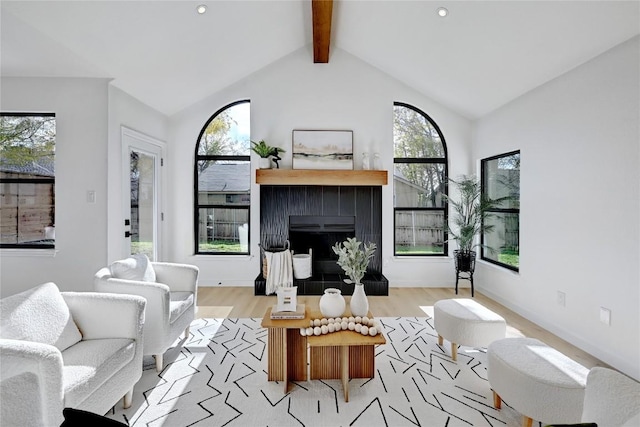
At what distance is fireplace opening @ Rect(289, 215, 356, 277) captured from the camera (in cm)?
449

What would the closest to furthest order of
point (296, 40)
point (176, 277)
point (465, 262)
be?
point (176, 277) → point (465, 262) → point (296, 40)

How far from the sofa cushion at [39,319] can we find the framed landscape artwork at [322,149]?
10.3 feet

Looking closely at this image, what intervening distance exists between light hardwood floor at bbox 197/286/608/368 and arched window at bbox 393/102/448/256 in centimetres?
69

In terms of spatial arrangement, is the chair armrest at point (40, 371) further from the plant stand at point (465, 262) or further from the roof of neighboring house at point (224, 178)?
the plant stand at point (465, 262)

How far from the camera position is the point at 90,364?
1.57 metres

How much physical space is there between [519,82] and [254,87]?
3.32 meters

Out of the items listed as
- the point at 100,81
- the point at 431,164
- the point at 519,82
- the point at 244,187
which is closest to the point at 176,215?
the point at 244,187

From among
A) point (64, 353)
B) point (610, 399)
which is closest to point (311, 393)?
point (64, 353)

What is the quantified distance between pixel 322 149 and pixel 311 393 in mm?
3212

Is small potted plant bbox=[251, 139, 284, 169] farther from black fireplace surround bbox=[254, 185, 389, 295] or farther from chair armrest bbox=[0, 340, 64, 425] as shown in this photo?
chair armrest bbox=[0, 340, 64, 425]

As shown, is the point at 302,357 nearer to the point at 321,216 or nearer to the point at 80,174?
the point at 321,216

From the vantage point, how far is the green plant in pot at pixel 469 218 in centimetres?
412

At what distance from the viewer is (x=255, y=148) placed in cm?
433

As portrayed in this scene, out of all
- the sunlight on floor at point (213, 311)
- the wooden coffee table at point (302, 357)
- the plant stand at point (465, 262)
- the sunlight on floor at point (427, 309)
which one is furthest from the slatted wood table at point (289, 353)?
the plant stand at point (465, 262)
